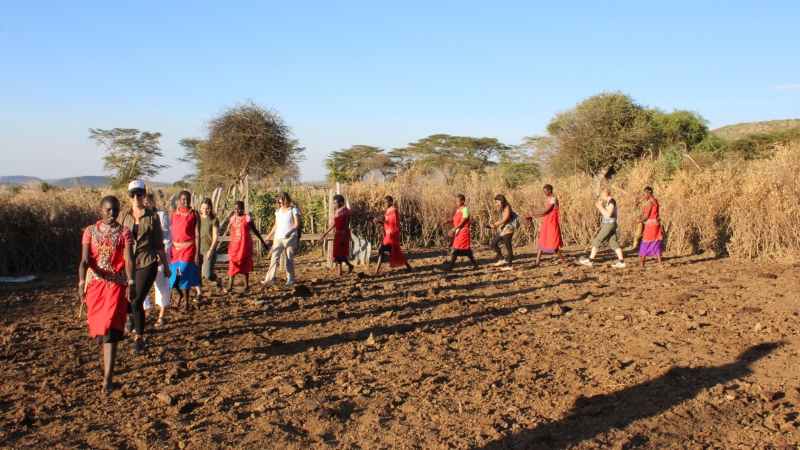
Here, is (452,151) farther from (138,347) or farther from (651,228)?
(138,347)

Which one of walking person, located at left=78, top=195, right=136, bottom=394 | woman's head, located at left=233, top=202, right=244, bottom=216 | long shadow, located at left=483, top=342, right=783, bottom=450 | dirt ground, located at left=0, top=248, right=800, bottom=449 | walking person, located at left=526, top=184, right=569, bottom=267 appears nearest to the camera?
long shadow, located at left=483, top=342, right=783, bottom=450

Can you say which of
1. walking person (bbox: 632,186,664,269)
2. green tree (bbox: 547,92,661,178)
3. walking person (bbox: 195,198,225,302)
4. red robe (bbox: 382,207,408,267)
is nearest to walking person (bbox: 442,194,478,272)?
red robe (bbox: 382,207,408,267)

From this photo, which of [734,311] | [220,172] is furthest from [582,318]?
[220,172]

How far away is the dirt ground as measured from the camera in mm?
4227

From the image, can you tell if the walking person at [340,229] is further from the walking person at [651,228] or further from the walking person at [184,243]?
the walking person at [651,228]

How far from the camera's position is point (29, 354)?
6.05m

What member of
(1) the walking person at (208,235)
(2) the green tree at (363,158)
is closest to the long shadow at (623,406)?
(1) the walking person at (208,235)

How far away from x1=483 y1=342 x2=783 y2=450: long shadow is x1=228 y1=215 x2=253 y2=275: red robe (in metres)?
5.70

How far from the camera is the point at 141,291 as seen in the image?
239 inches

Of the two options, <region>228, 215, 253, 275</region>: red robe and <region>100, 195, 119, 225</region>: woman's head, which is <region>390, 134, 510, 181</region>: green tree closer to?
<region>228, 215, 253, 275</region>: red robe

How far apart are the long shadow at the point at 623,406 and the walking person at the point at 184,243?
16.0 feet

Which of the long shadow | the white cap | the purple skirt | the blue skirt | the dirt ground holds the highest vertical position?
the white cap

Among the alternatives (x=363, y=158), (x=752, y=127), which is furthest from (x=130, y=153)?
(x=752, y=127)

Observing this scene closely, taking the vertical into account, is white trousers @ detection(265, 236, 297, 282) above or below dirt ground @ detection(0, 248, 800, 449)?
above
